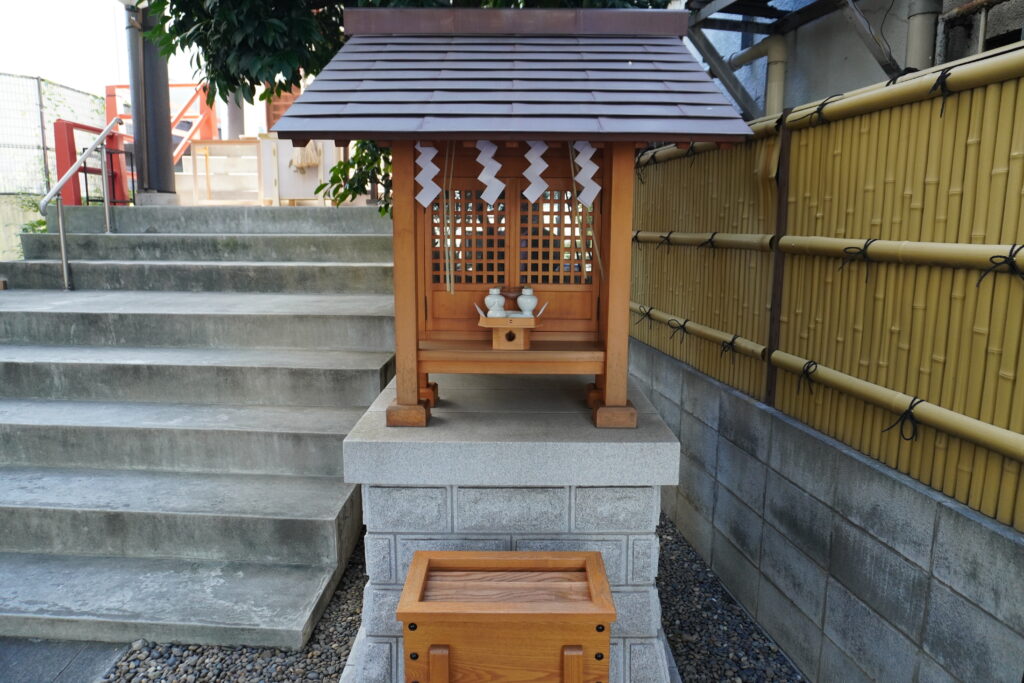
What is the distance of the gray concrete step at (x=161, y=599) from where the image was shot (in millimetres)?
3197

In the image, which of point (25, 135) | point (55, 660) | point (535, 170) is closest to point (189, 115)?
point (25, 135)

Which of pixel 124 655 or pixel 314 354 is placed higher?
pixel 314 354

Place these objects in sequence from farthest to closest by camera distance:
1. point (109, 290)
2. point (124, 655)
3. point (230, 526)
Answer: point (109, 290), point (230, 526), point (124, 655)

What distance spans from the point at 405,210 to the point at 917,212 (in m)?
2.02

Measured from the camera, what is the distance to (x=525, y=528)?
269 cm

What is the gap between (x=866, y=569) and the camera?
2701 mm

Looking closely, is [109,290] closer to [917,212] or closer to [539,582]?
[539,582]

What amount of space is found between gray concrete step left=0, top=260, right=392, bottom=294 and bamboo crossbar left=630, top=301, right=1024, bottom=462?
140 inches

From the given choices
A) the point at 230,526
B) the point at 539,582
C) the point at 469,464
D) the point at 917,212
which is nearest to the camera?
the point at 539,582

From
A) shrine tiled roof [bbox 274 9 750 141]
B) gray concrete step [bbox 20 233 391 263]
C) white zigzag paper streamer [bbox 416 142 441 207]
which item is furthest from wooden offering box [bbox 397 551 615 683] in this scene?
gray concrete step [bbox 20 233 391 263]

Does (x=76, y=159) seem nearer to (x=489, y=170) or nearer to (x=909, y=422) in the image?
(x=489, y=170)

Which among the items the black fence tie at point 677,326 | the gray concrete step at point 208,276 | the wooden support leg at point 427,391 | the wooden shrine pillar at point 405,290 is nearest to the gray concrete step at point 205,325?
the gray concrete step at point 208,276

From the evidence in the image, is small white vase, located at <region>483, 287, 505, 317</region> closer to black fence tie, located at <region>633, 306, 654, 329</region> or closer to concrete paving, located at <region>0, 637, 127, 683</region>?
concrete paving, located at <region>0, 637, 127, 683</region>

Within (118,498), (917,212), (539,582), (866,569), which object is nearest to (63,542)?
(118,498)
